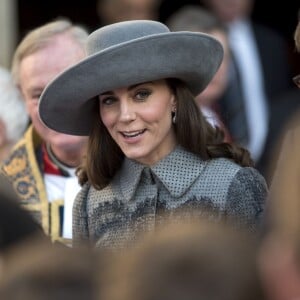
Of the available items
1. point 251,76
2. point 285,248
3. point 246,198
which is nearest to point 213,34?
point 251,76

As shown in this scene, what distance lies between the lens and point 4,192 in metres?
2.80

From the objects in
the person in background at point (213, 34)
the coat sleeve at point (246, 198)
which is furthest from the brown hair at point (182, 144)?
the person in background at point (213, 34)

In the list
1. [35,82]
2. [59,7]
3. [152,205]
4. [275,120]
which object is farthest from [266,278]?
[59,7]

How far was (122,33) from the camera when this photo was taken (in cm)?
451

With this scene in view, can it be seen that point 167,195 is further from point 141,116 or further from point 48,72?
point 48,72

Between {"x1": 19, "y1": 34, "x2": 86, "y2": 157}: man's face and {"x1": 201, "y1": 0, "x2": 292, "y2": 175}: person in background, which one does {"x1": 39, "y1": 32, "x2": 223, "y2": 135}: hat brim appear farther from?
{"x1": 201, "y1": 0, "x2": 292, "y2": 175}: person in background

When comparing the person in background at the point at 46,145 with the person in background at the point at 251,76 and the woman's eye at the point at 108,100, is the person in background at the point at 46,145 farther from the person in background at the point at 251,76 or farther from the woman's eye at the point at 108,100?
the person in background at the point at 251,76

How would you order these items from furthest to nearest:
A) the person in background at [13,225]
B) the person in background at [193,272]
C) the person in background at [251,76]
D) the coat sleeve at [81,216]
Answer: the person in background at [251,76], the coat sleeve at [81,216], the person in background at [13,225], the person in background at [193,272]

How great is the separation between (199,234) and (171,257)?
72 millimetres

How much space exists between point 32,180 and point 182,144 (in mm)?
1097

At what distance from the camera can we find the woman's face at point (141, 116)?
446 cm

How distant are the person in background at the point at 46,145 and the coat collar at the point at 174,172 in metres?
0.80

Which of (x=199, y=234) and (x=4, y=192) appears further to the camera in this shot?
(x=4, y=192)

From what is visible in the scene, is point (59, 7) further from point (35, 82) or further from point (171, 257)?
point (171, 257)
